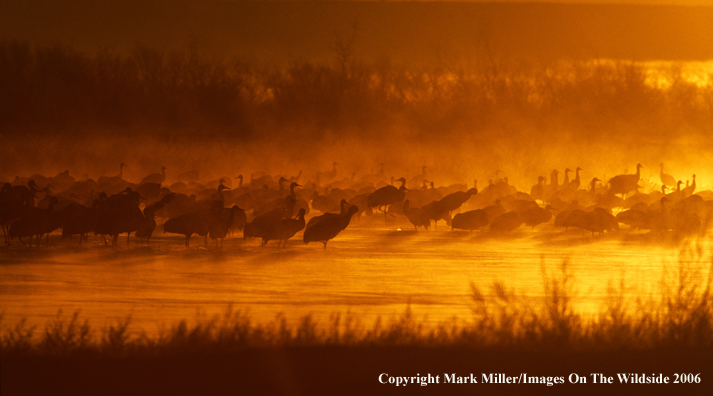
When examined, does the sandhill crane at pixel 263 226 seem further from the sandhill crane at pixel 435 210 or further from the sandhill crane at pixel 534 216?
the sandhill crane at pixel 534 216

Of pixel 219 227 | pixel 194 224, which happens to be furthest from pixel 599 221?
pixel 194 224

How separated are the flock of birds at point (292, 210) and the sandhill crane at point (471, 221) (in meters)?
0.02

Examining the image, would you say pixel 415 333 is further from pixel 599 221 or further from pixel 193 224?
pixel 599 221

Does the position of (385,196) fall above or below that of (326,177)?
below

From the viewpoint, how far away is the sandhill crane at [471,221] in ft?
48.8

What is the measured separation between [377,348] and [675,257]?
21.4 feet

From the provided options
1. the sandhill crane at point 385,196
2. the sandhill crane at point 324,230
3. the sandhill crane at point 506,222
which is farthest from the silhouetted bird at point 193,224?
the sandhill crane at point 506,222

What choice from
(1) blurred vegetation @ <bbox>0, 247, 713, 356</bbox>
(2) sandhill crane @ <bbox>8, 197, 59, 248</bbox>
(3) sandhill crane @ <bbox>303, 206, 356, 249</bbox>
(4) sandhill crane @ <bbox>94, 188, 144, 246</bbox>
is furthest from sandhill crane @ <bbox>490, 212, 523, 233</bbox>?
(1) blurred vegetation @ <bbox>0, 247, 713, 356</bbox>

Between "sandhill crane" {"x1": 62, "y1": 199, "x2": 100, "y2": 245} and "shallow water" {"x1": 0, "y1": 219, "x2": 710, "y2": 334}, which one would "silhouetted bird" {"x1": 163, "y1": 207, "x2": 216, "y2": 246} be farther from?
"sandhill crane" {"x1": 62, "y1": 199, "x2": 100, "y2": 245}

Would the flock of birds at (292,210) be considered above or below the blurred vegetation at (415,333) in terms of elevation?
above

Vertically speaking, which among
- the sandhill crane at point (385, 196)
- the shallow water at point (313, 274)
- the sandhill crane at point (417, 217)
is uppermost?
the sandhill crane at point (385, 196)

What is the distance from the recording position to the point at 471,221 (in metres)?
14.9

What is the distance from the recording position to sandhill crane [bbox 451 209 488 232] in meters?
14.9

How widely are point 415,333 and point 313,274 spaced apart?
11.6 ft
